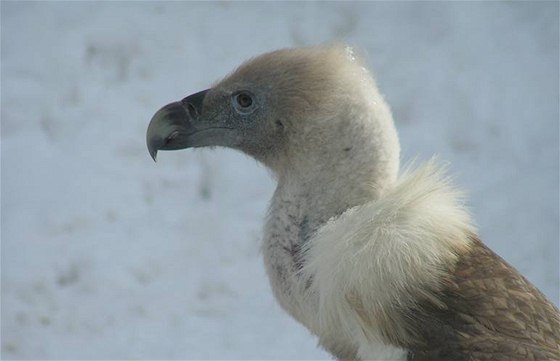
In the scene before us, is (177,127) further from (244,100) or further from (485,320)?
(485,320)

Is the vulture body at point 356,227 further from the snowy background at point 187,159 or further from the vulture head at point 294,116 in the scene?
the snowy background at point 187,159

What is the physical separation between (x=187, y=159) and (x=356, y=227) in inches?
101

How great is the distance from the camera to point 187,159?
4.93 meters

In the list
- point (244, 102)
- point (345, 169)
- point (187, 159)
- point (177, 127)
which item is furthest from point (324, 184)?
point (187, 159)

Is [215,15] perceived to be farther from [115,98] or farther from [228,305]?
[228,305]

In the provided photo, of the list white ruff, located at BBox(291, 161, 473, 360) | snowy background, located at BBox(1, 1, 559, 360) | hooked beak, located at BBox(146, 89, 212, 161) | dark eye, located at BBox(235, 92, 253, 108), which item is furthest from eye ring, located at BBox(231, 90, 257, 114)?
snowy background, located at BBox(1, 1, 559, 360)

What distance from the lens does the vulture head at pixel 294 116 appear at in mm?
2604

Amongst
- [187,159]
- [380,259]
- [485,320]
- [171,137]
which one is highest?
[187,159]

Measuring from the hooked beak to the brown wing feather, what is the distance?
86cm

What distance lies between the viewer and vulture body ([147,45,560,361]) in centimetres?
233

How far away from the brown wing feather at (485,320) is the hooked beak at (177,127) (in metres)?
0.86

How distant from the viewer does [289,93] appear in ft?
9.05

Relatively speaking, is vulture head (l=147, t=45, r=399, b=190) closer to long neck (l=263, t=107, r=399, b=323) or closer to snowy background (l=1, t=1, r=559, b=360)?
long neck (l=263, t=107, r=399, b=323)

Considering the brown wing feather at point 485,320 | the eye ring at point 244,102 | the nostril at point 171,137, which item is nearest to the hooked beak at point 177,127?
the nostril at point 171,137
